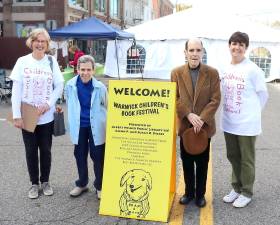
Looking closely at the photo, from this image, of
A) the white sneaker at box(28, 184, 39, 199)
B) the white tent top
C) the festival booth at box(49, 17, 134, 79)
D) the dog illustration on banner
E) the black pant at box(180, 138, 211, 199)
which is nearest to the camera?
the dog illustration on banner

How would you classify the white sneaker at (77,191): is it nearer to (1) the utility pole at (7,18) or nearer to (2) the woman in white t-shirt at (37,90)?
(2) the woman in white t-shirt at (37,90)

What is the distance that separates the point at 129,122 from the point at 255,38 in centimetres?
1602

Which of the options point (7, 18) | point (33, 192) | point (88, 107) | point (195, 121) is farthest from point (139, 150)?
point (7, 18)

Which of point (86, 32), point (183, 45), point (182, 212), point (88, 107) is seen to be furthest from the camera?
point (183, 45)

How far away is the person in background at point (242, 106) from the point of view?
4.35m

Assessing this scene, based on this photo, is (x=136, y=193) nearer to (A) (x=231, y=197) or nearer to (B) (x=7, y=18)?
(A) (x=231, y=197)

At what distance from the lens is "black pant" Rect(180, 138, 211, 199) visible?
446 cm

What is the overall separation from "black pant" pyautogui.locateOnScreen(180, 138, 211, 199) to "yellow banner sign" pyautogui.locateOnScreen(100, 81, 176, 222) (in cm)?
18

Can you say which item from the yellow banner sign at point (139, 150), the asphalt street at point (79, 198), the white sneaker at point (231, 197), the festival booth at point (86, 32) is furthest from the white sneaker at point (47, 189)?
the festival booth at point (86, 32)

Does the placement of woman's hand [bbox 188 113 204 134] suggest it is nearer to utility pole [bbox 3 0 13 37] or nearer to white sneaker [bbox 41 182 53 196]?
white sneaker [bbox 41 182 53 196]

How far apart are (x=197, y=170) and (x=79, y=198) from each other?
136 centimetres

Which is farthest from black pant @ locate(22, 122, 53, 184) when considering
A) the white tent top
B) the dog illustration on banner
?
the white tent top

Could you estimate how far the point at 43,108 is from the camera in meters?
4.61

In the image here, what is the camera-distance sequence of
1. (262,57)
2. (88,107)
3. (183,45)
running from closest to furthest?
(88,107) < (183,45) < (262,57)
